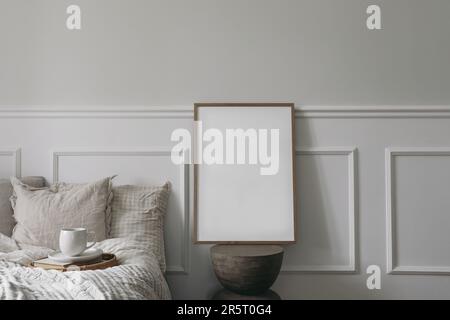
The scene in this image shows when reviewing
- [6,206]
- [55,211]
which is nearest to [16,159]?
[6,206]

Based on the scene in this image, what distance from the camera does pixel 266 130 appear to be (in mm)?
2074

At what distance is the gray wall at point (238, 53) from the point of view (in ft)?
6.90

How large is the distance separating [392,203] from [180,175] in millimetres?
1137

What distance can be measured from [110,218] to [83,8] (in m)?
1.15

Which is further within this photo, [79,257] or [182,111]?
[182,111]

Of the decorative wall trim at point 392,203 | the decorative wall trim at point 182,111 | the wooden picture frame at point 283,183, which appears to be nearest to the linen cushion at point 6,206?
the decorative wall trim at point 182,111

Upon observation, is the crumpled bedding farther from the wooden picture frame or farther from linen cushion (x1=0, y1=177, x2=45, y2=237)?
the wooden picture frame

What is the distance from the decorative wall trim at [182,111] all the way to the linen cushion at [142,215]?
0.40 meters

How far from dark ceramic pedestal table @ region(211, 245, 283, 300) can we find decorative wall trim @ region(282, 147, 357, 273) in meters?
0.34

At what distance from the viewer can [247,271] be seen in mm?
1732

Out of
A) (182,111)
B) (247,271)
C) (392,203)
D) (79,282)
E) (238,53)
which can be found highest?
(238,53)

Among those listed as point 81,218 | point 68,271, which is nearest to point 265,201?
point 81,218

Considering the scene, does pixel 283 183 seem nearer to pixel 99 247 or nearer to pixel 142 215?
pixel 142 215

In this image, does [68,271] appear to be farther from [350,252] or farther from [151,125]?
[350,252]
